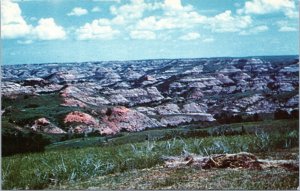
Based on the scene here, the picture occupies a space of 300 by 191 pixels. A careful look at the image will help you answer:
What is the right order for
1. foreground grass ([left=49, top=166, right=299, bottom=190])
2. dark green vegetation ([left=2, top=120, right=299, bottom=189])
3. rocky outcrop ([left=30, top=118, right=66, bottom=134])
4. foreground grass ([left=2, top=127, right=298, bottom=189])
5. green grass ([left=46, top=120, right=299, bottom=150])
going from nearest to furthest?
foreground grass ([left=49, top=166, right=299, bottom=190]) → dark green vegetation ([left=2, top=120, right=299, bottom=189]) → foreground grass ([left=2, top=127, right=298, bottom=189]) → green grass ([left=46, top=120, right=299, bottom=150]) → rocky outcrop ([left=30, top=118, right=66, bottom=134])

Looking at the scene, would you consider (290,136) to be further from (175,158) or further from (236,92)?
(175,158)

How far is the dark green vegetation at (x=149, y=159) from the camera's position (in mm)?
8289

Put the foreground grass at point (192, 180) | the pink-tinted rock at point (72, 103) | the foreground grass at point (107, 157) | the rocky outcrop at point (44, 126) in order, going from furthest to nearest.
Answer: the pink-tinted rock at point (72, 103) < the rocky outcrop at point (44, 126) < the foreground grass at point (107, 157) < the foreground grass at point (192, 180)

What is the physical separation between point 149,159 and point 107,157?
0.82 metres

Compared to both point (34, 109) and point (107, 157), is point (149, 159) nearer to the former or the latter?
point (107, 157)

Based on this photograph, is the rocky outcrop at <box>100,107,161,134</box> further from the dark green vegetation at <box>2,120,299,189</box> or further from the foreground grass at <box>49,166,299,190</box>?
the foreground grass at <box>49,166,299,190</box>

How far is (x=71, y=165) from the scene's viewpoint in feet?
30.5

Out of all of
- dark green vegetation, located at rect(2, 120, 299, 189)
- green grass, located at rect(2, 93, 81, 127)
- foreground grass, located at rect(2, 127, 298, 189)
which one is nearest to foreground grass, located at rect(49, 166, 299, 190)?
dark green vegetation, located at rect(2, 120, 299, 189)

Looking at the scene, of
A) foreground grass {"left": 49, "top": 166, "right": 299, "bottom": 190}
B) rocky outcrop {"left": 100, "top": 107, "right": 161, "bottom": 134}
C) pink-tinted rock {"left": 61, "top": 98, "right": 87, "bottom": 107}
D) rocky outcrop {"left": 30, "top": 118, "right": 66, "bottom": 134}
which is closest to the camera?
foreground grass {"left": 49, "top": 166, "right": 299, "bottom": 190}

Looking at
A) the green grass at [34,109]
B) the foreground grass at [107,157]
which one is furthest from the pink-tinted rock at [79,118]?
the foreground grass at [107,157]

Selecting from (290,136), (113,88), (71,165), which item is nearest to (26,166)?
(71,165)

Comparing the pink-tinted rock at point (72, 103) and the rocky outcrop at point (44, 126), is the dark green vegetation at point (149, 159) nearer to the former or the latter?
the rocky outcrop at point (44, 126)

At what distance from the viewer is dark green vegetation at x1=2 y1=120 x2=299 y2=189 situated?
829 cm

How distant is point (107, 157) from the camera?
31.1ft
